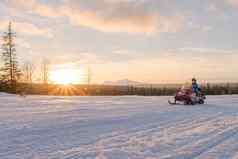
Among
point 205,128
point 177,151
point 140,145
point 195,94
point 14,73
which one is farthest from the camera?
point 14,73

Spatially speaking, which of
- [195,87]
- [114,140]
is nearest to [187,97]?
[195,87]

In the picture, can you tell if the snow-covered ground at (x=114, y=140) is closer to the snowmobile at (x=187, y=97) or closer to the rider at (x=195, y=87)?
the snowmobile at (x=187, y=97)

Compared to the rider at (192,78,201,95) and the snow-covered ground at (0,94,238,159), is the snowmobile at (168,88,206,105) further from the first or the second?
the snow-covered ground at (0,94,238,159)

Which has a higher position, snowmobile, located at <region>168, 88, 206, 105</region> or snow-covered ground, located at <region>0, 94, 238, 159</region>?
snowmobile, located at <region>168, 88, 206, 105</region>

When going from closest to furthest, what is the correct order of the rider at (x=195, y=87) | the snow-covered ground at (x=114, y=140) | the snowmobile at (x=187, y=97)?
the snow-covered ground at (x=114, y=140) → the snowmobile at (x=187, y=97) → the rider at (x=195, y=87)

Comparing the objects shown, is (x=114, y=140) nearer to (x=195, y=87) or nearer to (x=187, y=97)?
(x=187, y=97)

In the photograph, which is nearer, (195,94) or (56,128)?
(56,128)

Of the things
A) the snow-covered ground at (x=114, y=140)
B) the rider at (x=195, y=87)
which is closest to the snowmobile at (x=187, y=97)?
the rider at (x=195, y=87)

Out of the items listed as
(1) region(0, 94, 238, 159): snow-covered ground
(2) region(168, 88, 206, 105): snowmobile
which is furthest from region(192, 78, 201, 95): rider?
(1) region(0, 94, 238, 159): snow-covered ground

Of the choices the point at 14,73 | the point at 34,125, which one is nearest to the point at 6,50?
the point at 14,73

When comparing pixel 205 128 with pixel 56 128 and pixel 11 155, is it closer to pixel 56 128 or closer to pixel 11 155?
pixel 56 128

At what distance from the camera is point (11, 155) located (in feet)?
20.7

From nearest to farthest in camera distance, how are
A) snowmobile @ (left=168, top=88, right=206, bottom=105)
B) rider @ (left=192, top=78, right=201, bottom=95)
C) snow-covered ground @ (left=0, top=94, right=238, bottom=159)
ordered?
snow-covered ground @ (left=0, top=94, right=238, bottom=159), snowmobile @ (left=168, top=88, right=206, bottom=105), rider @ (left=192, top=78, right=201, bottom=95)

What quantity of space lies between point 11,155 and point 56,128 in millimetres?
3536
